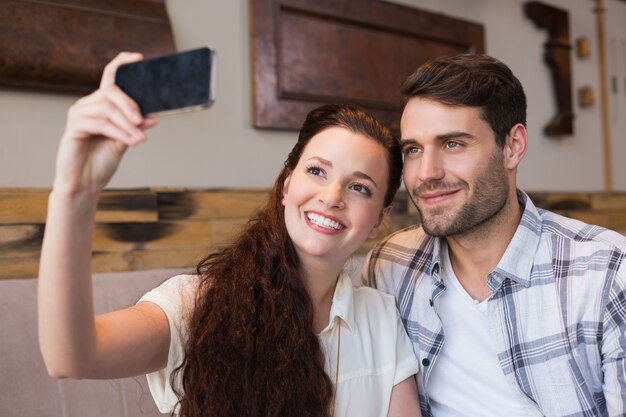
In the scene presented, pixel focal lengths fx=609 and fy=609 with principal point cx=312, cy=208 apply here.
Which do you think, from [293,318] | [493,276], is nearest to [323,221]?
[293,318]

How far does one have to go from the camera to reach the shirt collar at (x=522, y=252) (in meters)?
1.46

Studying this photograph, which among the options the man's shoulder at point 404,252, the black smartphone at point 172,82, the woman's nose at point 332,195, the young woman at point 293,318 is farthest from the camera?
the man's shoulder at point 404,252

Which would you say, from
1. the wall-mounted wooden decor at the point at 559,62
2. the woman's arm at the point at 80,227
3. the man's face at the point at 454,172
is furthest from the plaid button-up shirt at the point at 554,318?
the wall-mounted wooden decor at the point at 559,62

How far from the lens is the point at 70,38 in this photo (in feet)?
5.79

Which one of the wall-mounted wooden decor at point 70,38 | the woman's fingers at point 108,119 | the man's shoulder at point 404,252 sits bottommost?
the man's shoulder at point 404,252

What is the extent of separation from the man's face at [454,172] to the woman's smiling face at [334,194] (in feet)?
0.59

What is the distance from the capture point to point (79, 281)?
2.61 ft

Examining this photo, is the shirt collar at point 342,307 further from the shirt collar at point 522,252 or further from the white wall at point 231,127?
the white wall at point 231,127

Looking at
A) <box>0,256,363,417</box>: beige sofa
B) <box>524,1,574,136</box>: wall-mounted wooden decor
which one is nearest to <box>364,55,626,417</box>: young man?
<box>0,256,363,417</box>: beige sofa

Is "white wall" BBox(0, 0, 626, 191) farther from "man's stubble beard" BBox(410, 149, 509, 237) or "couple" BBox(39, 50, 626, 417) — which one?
"man's stubble beard" BBox(410, 149, 509, 237)

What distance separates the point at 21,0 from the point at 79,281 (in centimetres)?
121

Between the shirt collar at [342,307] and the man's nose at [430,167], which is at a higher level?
the man's nose at [430,167]

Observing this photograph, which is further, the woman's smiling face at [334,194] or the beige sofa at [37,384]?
the beige sofa at [37,384]

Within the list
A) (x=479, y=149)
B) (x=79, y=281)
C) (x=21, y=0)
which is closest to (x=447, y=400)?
(x=479, y=149)
